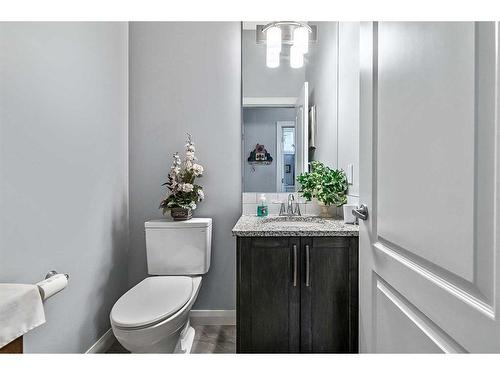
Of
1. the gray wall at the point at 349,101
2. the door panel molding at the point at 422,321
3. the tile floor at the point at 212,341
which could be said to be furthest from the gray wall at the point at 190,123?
the door panel molding at the point at 422,321

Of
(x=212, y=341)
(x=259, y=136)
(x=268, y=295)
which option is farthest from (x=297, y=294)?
(x=259, y=136)

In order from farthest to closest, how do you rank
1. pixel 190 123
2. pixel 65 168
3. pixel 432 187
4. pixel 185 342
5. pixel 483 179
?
pixel 190 123 < pixel 185 342 < pixel 65 168 < pixel 432 187 < pixel 483 179

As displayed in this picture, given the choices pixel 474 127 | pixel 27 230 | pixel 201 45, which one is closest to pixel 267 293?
pixel 27 230

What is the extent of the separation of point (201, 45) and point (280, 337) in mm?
1885

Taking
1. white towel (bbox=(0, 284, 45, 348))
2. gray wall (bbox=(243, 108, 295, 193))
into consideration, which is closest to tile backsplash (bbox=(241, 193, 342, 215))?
gray wall (bbox=(243, 108, 295, 193))

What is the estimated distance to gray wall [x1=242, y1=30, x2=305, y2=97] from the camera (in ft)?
7.21

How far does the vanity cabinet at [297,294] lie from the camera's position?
1482 mm

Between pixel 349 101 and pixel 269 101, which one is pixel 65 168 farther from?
pixel 349 101

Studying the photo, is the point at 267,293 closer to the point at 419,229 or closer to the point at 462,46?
the point at 419,229

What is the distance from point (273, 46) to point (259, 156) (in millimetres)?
746

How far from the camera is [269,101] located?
2.22 m

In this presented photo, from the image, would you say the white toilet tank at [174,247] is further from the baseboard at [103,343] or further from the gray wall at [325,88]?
the gray wall at [325,88]
